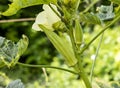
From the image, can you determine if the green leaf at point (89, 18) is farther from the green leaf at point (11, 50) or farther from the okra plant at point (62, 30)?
the green leaf at point (11, 50)

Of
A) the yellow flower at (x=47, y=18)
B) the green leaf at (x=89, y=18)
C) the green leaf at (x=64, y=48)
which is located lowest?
the green leaf at (x=64, y=48)

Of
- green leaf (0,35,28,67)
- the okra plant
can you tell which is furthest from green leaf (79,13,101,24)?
green leaf (0,35,28,67)

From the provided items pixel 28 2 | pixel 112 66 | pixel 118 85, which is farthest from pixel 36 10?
pixel 112 66

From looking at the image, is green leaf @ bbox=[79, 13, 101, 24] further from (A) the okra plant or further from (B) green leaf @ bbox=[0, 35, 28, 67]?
(B) green leaf @ bbox=[0, 35, 28, 67]

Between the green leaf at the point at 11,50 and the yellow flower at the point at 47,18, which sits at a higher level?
the yellow flower at the point at 47,18

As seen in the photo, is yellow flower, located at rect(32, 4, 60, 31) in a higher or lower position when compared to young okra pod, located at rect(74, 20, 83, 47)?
higher

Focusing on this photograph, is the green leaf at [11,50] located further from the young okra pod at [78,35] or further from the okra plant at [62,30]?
the young okra pod at [78,35]

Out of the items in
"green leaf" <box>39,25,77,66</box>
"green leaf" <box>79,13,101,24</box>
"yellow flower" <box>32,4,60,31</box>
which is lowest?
"green leaf" <box>39,25,77,66</box>

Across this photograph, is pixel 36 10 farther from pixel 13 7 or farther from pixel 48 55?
pixel 48 55

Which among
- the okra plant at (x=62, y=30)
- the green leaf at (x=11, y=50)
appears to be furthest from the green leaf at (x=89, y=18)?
the green leaf at (x=11, y=50)
